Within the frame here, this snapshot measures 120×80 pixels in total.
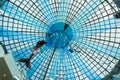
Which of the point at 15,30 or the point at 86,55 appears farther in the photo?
the point at 86,55

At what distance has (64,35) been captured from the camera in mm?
43438

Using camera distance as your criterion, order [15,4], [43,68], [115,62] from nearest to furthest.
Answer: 1. [15,4]
2. [115,62]
3. [43,68]

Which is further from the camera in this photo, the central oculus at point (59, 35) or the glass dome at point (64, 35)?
the central oculus at point (59, 35)

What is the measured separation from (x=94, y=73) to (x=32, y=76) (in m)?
8.58

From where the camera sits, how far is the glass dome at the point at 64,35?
137 feet

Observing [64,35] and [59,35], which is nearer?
[64,35]

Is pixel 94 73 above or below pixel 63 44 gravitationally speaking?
below

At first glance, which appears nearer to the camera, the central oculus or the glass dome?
the glass dome

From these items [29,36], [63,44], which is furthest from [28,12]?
[63,44]

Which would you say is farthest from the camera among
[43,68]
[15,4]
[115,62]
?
[43,68]

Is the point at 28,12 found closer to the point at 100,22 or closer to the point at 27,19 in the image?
the point at 27,19

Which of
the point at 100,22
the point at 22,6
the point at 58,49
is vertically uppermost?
the point at 22,6

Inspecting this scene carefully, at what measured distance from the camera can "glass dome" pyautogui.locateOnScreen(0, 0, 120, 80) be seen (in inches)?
1642

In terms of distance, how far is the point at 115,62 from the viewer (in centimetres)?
4334
